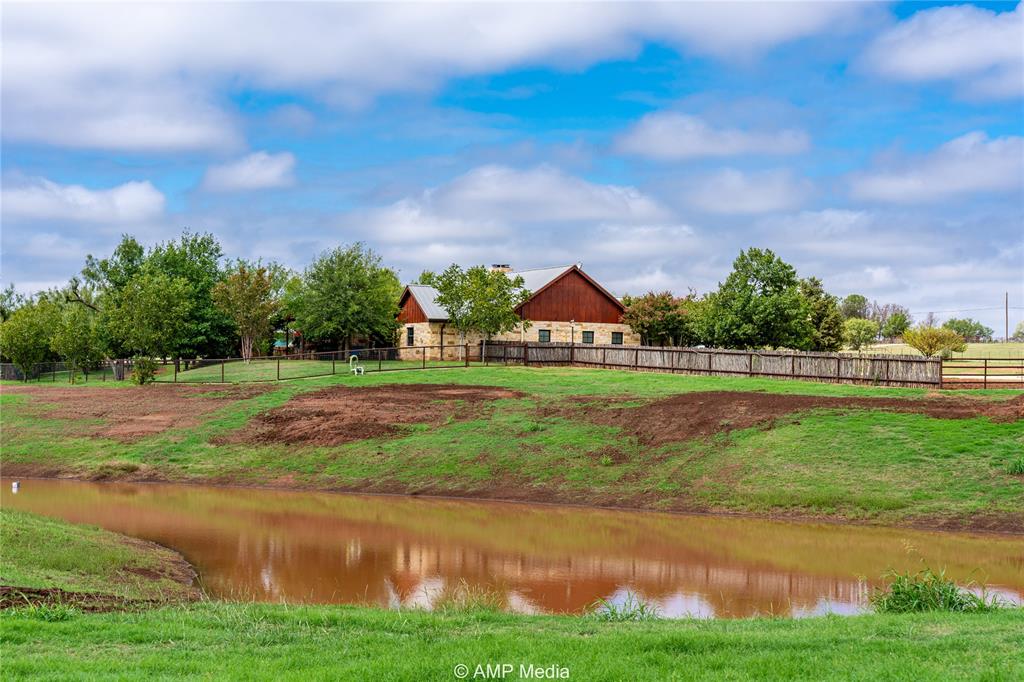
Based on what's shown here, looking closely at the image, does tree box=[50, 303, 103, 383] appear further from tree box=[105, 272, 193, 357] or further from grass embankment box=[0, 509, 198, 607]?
grass embankment box=[0, 509, 198, 607]

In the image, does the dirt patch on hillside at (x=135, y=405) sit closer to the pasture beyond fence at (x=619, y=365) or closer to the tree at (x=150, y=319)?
the pasture beyond fence at (x=619, y=365)

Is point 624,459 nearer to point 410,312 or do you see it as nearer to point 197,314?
point 410,312

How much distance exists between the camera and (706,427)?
1213 inches

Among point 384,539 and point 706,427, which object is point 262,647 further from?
point 706,427

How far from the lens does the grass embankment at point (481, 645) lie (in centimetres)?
834

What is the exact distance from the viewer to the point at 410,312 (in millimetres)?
68750

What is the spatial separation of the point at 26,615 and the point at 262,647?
3.45 m

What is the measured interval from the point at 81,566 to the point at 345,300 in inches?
1976

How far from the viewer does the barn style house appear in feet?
213

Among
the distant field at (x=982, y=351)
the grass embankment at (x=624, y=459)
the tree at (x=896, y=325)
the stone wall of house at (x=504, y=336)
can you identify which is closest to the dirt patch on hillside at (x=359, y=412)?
the grass embankment at (x=624, y=459)

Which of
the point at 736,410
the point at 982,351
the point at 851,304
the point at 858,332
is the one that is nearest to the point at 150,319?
the point at 736,410

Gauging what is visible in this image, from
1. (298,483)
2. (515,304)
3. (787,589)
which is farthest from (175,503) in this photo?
(515,304)

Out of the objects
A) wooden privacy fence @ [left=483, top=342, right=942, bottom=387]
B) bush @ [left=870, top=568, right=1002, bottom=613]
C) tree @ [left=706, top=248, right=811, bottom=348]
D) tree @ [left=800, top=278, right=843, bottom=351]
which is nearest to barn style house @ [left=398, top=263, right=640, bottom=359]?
wooden privacy fence @ [left=483, top=342, right=942, bottom=387]

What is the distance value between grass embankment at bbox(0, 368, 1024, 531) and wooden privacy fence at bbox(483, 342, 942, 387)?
5.07 metres
